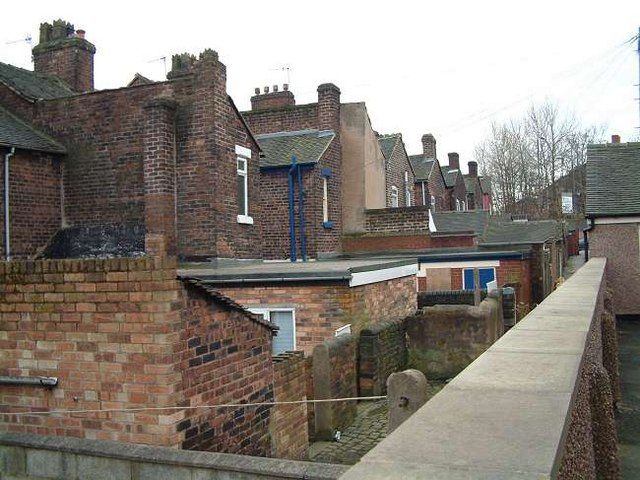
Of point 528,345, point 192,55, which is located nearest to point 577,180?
point 192,55

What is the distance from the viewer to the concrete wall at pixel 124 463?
12.2 ft

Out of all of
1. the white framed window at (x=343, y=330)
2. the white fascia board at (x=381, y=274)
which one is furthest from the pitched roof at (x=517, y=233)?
the white framed window at (x=343, y=330)

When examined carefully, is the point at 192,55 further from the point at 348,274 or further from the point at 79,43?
the point at 348,274

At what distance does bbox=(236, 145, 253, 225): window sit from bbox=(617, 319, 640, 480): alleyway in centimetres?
899

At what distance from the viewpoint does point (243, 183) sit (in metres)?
15.7

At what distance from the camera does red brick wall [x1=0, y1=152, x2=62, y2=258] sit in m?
13.3

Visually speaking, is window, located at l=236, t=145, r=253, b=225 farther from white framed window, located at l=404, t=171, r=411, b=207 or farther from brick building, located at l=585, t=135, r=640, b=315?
white framed window, located at l=404, t=171, r=411, b=207

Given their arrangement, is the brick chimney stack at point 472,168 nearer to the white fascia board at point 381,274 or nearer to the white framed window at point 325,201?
the white framed window at point 325,201

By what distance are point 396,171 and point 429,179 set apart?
9545 millimetres

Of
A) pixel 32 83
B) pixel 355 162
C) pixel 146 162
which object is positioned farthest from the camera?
pixel 355 162

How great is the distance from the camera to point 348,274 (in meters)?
10.6

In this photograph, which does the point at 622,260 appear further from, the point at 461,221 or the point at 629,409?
the point at 629,409

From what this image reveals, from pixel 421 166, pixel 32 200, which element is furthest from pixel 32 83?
pixel 421 166

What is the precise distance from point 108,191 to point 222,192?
2.69 metres
